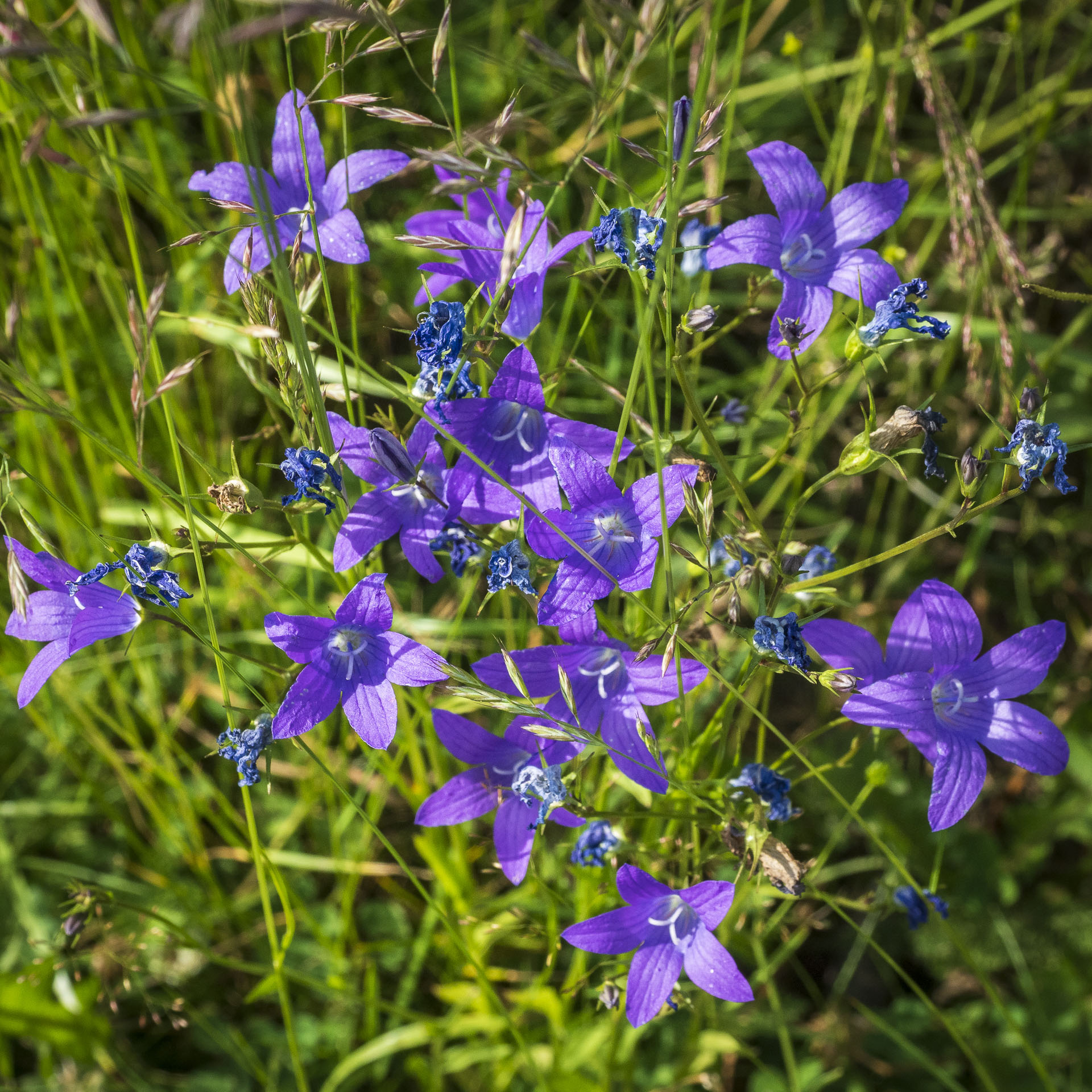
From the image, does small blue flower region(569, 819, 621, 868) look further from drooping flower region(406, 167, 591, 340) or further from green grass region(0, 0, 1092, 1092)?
drooping flower region(406, 167, 591, 340)

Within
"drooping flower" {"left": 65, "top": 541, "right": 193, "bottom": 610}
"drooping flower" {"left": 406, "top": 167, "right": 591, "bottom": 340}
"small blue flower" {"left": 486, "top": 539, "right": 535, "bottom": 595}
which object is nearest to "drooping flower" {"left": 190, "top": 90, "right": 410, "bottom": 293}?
"drooping flower" {"left": 406, "top": 167, "right": 591, "bottom": 340}

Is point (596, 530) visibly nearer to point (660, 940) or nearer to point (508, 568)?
point (508, 568)

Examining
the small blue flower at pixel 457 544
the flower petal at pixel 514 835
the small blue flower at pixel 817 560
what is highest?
the small blue flower at pixel 457 544

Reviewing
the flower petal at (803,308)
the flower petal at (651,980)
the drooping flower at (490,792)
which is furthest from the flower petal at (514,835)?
the flower petal at (803,308)

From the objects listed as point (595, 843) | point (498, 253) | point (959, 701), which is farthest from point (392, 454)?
point (959, 701)

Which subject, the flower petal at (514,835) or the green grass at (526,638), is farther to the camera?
the green grass at (526,638)

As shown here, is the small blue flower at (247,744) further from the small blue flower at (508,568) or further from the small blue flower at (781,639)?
the small blue flower at (781,639)
